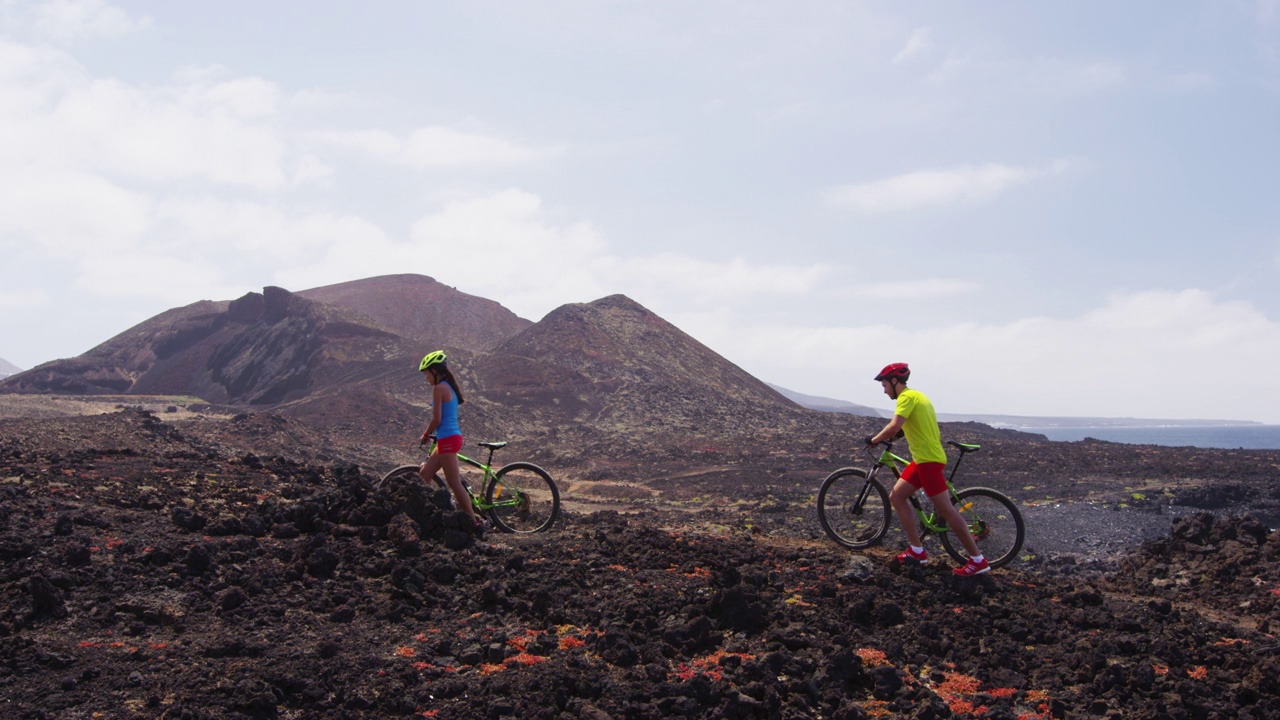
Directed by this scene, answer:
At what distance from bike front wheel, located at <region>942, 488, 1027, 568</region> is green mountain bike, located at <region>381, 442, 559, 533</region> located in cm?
431

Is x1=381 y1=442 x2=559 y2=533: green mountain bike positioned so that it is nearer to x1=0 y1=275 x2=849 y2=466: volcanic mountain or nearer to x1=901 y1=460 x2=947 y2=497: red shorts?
x1=901 y1=460 x2=947 y2=497: red shorts

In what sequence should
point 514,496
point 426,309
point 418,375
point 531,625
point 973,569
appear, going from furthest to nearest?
point 426,309
point 418,375
point 514,496
point 973,569
point 531,625

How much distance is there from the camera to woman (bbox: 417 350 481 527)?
27.0 ft

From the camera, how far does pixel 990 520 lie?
768 centimetres

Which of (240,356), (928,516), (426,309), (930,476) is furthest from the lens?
(426,309)

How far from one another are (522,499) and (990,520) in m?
5.05

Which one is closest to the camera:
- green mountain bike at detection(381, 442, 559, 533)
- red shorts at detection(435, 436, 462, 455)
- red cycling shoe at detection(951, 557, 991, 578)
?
red cycling shoe at detection(951, 557, 991, 578)

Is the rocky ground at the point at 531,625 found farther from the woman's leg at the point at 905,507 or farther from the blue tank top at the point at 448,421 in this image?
the blue tank top at the point at 448,421

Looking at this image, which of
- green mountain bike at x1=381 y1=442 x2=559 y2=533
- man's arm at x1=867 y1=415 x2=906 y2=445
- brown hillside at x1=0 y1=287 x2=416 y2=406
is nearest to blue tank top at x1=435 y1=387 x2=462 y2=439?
green mountain bike at x1=381 y1=442 x2=559 y2=533

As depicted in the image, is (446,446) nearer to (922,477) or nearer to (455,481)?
(455,481)

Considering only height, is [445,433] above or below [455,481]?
above

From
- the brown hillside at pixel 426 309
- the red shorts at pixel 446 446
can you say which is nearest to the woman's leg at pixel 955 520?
the red shorts at pixel 446 446

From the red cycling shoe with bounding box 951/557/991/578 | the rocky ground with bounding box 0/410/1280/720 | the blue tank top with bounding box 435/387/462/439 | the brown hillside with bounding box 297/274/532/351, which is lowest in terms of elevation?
the rocky ground with bounding box 0/410/1280/720

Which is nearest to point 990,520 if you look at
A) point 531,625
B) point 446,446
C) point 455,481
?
point 531,625
